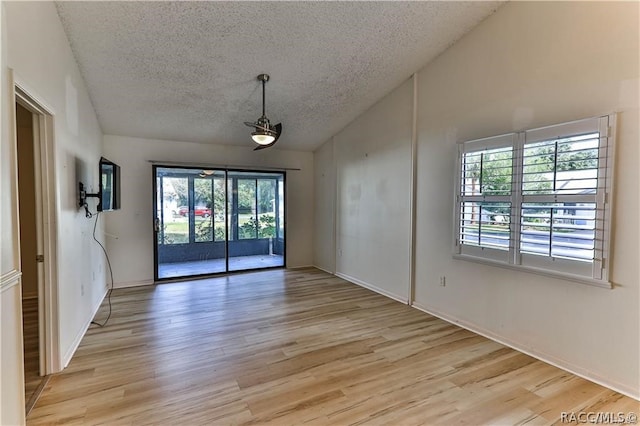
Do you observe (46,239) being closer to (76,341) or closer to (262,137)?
(76,341)

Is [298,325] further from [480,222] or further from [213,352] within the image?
[480,222]

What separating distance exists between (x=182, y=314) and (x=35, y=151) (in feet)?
7.56

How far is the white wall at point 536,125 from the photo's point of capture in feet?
7.56

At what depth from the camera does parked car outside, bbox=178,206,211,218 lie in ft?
18.6

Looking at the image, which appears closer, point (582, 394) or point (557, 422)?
point (557, 422)

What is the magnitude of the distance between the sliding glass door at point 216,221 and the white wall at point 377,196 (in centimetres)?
149

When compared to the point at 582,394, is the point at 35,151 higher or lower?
higher

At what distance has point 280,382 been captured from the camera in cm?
241

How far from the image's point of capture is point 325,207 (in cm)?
637

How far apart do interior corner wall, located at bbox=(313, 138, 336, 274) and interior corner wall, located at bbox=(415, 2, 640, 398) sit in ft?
7.47

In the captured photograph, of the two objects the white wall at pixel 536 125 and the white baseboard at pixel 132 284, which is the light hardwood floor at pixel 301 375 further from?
the white baseboard at pixel 132 284

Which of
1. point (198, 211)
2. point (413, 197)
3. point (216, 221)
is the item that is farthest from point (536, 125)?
point (198, 211)

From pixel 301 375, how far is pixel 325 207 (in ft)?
13.5

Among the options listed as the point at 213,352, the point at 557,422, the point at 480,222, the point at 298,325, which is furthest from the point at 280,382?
the point at 480,222
